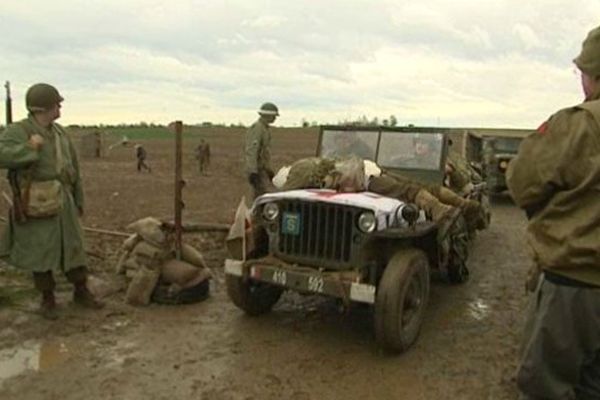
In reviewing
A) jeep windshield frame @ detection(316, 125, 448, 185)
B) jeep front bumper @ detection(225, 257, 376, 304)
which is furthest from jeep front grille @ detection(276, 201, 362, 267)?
jeep windshield frame @ detection(316, 125, 448, 185)

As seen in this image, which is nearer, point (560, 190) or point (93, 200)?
point (560, 190)

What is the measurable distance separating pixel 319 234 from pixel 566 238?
274 centimetres

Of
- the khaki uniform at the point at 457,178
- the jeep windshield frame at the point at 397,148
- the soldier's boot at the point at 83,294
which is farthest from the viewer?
the khaki uniform at the point at 457,178

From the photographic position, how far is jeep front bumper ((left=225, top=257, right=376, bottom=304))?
4918 millimetres

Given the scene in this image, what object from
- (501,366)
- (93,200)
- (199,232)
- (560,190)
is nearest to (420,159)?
(501,366)

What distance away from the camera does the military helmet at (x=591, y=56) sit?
8.96 ft

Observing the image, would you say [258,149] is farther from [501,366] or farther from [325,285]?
[501,366]

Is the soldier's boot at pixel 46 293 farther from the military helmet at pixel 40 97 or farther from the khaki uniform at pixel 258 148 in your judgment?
the khaki uniform at pixel 258 148

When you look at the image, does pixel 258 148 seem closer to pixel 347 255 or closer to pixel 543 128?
pixel 347 255

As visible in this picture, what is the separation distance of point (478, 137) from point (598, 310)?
12733mm

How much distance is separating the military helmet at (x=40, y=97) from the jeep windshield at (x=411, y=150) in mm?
3216

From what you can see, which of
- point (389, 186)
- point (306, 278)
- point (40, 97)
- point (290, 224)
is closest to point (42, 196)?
point (40, 97)

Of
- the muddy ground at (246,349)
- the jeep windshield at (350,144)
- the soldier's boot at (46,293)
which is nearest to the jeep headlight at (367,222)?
the muddy ground at (246,349)

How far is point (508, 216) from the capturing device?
1341 centimetres
